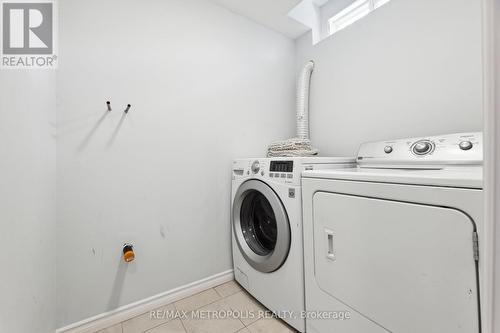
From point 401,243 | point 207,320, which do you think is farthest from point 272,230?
point 401,243

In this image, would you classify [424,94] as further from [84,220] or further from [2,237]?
[84,220]

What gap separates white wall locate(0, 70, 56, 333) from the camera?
0.55m

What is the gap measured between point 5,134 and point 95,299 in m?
0.98

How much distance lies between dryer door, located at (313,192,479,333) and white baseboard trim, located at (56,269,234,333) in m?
0.86

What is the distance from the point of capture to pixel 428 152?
970mm

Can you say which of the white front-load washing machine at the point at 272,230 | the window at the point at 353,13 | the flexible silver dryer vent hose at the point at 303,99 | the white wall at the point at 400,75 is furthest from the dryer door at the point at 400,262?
the window at the point at 353,13

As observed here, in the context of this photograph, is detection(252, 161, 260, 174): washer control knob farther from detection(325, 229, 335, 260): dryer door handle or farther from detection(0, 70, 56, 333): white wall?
detection(0, 70, 56, 333): white wall

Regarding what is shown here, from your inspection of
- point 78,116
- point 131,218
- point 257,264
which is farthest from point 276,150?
point 78,116

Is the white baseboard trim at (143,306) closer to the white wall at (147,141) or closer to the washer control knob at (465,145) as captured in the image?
the white wall at (147,141)

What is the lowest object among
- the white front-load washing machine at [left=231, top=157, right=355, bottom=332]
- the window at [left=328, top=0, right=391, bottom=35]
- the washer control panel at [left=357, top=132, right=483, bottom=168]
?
the white front-load washing machine at [left=231, top=157, right=355, bottom=332]

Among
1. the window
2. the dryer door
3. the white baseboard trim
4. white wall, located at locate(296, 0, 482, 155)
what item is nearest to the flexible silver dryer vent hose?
white wall, located at locate(296, 0, 482, 155)

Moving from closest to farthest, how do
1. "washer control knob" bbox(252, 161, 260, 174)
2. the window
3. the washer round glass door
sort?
1. the washer round glass door
2. "washer control knob" bbox(252, 161, 260, 174)
3. the window

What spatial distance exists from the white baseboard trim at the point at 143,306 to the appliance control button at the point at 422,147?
4.67 ft

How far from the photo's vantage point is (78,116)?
3.44ft
